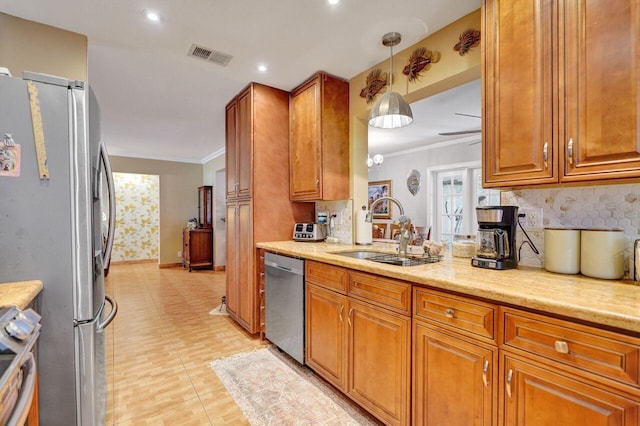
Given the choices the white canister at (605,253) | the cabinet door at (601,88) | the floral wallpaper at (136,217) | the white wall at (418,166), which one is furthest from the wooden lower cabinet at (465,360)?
the floral wallpaper at (136,217)

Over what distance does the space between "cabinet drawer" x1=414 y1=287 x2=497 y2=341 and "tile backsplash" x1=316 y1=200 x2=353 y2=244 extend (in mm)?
1421

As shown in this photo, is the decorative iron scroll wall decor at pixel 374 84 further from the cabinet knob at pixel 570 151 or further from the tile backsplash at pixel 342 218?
the cabinet knob at pixel 570 151

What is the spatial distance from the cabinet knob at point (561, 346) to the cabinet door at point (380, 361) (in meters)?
0.60

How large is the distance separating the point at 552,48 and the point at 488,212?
0.77m

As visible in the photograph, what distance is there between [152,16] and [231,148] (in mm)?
1563

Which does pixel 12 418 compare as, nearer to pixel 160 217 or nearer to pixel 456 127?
pixel 456 127

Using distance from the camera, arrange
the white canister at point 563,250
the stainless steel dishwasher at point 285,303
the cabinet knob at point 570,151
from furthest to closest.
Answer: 1. the stainless steel dishwasher at point 285,303
2. the white canister at point 563,250
3. the cabinet knob at point 570,151

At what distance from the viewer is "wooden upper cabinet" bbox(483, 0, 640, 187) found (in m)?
1.14

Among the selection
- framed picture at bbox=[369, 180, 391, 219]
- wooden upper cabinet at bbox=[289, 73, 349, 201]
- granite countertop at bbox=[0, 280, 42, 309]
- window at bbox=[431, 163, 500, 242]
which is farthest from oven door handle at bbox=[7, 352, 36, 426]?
framed picture at bbox=[369, 180, 391, 219]

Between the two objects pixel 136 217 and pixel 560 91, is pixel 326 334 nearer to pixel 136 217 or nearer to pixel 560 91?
pixel 560 91

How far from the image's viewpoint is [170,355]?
259cm

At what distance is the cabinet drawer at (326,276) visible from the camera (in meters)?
1.91

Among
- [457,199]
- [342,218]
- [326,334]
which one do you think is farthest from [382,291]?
[457,199]

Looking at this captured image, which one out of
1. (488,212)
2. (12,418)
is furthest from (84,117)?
(488,212)
